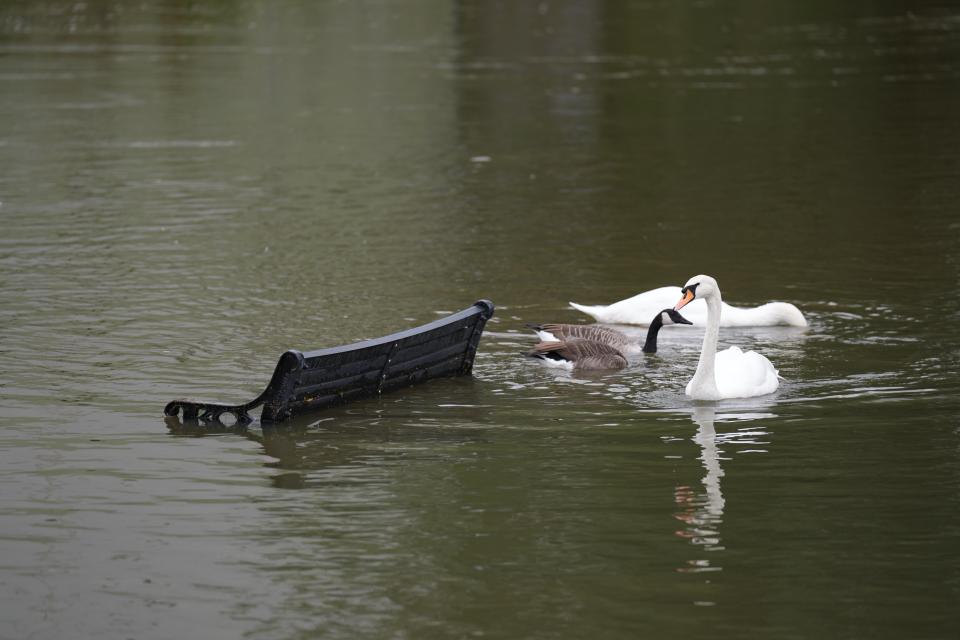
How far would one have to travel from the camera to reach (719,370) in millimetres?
13289

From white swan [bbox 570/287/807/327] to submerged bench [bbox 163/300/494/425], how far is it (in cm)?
246

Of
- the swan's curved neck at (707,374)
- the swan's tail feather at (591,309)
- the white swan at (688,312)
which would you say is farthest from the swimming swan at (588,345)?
the swan's curved neck at (707,374)

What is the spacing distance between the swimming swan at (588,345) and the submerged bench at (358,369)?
29.3 inches

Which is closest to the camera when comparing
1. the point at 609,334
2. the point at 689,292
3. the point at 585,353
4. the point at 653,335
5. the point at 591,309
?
the point at 689,292

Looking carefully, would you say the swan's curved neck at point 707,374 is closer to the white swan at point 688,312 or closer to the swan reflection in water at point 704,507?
the swan reflection in water at point 704,507

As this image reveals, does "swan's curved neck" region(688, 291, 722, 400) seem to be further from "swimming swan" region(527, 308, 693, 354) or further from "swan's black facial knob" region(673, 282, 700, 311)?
"swimming swan" region(527, 308, 693, 354)

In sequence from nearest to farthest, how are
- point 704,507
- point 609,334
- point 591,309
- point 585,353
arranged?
point 704,507, point 585,353, point 609,334, point 591,309

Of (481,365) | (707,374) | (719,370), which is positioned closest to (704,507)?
(707,374)

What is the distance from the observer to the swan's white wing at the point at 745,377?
1305cm

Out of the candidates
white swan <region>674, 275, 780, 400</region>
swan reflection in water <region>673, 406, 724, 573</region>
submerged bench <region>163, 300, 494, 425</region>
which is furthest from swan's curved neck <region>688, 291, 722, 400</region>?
submerged bench <region>163, 300, 494, 425</region>

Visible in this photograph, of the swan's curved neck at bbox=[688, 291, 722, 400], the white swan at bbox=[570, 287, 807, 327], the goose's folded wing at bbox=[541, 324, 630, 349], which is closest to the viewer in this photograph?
the swan's curved neck at bbox=[688, 291, 722, 400]

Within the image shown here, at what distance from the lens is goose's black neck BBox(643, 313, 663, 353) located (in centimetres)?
1480

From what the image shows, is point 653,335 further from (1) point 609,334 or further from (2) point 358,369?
(2) point 358,369

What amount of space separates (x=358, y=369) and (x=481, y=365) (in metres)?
1.85
